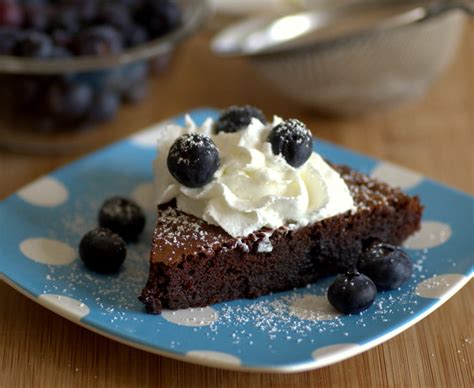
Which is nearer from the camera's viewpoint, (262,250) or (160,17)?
(262,250)

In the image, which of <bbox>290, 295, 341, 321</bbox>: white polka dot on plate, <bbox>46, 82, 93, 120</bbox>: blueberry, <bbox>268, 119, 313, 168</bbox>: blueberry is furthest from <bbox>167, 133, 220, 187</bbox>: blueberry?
<bbox>46, 82, 93, 120</bbox>: blueberry

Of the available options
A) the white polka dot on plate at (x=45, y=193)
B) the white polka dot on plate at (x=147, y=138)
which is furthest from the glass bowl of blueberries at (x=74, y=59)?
the white polka dot on plate at (x=45, y=193)

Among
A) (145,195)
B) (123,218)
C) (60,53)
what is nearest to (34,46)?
(60,53)

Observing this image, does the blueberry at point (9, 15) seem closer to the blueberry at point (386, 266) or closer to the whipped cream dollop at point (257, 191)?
the whipped cream dollop at point (257, 191)

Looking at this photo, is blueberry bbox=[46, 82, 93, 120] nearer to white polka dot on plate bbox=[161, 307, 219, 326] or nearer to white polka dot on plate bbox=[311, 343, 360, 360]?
white polka dot on plate bbox=[161, 307, 219, 326]

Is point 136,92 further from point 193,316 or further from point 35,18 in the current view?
point 193,316

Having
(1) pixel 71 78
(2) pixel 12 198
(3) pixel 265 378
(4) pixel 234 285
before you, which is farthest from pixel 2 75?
(3) pixel 265 378

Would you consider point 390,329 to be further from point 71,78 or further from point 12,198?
point 71,78
